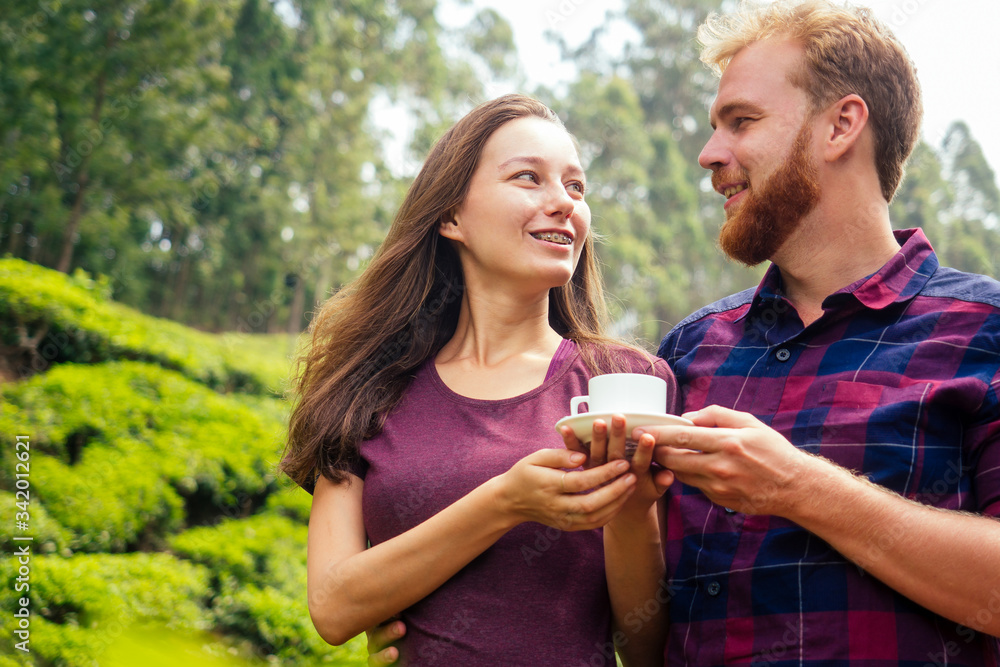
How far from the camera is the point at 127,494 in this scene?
4.98 metres

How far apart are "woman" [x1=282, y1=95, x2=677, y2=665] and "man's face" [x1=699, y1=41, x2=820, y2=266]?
0.45 m

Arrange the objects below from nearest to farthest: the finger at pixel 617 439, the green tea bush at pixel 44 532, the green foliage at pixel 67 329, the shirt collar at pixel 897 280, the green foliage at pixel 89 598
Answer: the finger at pixel 617 439 < the shirt collar at pixel 897 280 < the green foliage at pixel 89 598 < the green tea bush at pixel 44 532 < the green foliage at pixel 67 329

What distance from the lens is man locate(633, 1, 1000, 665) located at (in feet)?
5.33

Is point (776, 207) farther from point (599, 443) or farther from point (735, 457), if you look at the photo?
point (599, 443)

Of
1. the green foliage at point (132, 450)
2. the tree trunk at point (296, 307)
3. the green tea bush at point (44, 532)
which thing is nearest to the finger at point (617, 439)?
the green foliage at point (132, 450)

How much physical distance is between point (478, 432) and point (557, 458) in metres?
0.56

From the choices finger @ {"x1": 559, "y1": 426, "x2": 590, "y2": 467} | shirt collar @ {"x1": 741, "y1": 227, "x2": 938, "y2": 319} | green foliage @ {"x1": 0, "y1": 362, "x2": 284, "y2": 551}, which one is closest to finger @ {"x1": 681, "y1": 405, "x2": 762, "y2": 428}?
finger @ {"x1": 559, "y1": 426, "x2": 590, "y2": 467}

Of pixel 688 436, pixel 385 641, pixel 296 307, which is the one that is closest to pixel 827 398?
pixel 688 436

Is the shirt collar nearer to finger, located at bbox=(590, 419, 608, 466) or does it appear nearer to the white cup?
the white cup

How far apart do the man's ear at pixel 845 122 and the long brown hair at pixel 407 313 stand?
33.7 inches

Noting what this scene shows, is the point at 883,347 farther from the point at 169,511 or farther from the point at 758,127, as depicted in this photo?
the point at 169,511

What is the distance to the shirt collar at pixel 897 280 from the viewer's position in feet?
6.68

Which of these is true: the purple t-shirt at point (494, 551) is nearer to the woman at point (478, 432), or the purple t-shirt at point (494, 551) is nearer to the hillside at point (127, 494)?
the woman at point (478, 432)

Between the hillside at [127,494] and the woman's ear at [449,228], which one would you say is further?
the hillside at [127,494]
